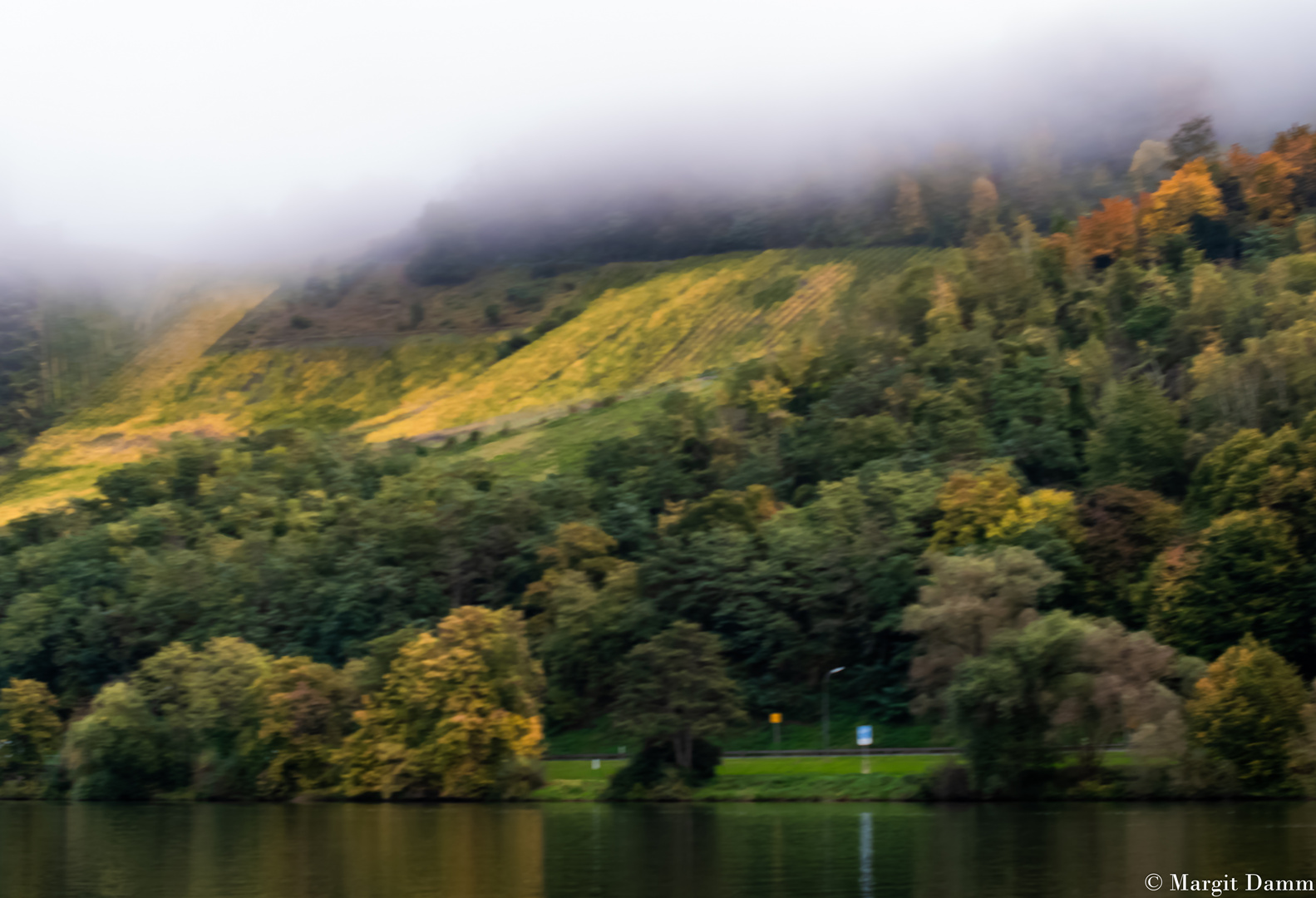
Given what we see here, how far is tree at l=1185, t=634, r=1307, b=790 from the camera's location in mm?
61625

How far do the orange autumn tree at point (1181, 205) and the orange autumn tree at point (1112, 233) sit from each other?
2287mm

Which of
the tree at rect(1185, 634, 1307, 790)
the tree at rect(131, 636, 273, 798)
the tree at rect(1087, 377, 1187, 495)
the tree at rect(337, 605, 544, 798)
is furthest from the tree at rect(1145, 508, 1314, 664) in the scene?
the tree at rect(131, 636, 273, 798)

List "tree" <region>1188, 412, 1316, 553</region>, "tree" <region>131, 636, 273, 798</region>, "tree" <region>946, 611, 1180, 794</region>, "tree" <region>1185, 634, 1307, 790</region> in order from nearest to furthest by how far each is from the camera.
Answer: "tree" <region>1185, 634, 1307, 790</region>
"tree" <region>946, 611, 1180, 794</region>
"tree" <region>1188, 412, 1316, 553</region>
"tree" <region>131, 636, 273, 798</region>

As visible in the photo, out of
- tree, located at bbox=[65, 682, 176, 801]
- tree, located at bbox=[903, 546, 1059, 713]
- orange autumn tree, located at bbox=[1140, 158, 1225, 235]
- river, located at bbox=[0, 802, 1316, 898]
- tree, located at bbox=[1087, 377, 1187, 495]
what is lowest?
tree, located at bbox=[65, 682, 176, 801]

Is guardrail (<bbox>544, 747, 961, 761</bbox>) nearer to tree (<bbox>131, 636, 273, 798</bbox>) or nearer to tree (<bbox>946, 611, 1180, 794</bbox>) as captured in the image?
tree (<bbox>946, 611, 1180, 794</bbox>)

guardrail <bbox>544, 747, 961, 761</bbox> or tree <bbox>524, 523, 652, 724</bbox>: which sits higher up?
tree <bbox>524, 523, 652, 724</bbox>

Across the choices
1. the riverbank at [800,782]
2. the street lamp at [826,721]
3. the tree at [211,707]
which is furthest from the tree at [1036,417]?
the tree at [211,707]

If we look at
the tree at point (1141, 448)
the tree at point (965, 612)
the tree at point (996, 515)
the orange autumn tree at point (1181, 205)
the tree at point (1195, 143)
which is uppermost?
the tree at point (1195, 143)

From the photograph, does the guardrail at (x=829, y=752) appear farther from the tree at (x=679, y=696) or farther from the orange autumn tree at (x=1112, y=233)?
the orange autumn tree at (x=1112, y=233)

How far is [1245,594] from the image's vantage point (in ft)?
257

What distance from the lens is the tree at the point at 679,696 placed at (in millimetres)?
76750

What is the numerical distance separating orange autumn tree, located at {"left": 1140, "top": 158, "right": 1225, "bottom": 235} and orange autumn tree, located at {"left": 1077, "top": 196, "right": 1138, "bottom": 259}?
7.50 ft

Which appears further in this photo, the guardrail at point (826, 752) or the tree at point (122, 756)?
the tree at point (122, 756)

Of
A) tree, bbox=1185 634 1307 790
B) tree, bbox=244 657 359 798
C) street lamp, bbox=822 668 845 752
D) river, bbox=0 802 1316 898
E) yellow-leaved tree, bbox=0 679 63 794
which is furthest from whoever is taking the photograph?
yellow-leaved tree, bbox=0 679 63 794
